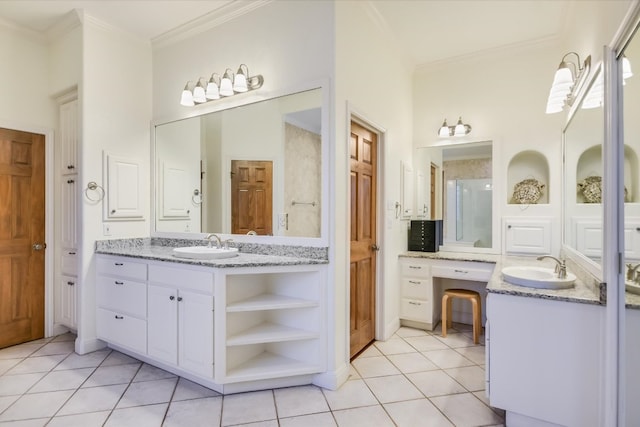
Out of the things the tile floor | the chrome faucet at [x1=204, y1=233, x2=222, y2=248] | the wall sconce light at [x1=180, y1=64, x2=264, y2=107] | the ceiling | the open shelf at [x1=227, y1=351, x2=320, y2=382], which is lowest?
the tile floor

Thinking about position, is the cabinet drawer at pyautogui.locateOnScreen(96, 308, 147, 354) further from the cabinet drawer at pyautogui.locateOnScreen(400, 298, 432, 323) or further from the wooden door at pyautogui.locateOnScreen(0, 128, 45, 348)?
the cabinet drawer at pyautogui.locateOnScreen(400, 298, 432, 323)

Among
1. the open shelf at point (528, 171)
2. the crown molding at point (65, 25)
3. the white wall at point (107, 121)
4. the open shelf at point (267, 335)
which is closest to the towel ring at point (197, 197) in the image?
the white wall at point (107, 121)

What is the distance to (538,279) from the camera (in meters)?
1.93

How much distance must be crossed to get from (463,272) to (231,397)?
2.28 m

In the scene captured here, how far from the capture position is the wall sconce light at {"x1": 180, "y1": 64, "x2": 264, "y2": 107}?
8.64 ft

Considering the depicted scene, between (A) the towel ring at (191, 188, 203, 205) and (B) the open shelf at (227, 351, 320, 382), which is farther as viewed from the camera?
(A) the towel ring at (191, 188, 203, 205)

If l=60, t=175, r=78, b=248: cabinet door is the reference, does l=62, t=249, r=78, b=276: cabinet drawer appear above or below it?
below

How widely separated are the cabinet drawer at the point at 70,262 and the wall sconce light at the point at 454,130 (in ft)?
12.5

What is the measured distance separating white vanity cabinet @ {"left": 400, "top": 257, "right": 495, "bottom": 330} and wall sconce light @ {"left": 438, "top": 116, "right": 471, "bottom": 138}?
1.36 m

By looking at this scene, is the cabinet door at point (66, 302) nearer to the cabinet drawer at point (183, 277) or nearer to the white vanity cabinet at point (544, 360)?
the cabinet drawer at point (183, 277)

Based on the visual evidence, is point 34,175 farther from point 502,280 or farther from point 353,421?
point 502,280

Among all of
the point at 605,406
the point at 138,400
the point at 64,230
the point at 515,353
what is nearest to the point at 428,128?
the point at 515,353

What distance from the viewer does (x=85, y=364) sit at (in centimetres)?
264

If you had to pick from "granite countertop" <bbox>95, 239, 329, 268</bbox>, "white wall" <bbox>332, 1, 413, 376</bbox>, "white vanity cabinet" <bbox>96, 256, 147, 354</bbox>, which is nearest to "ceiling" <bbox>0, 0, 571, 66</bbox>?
"white wall" <bbox>332, 1, 413, 376</bbox>
